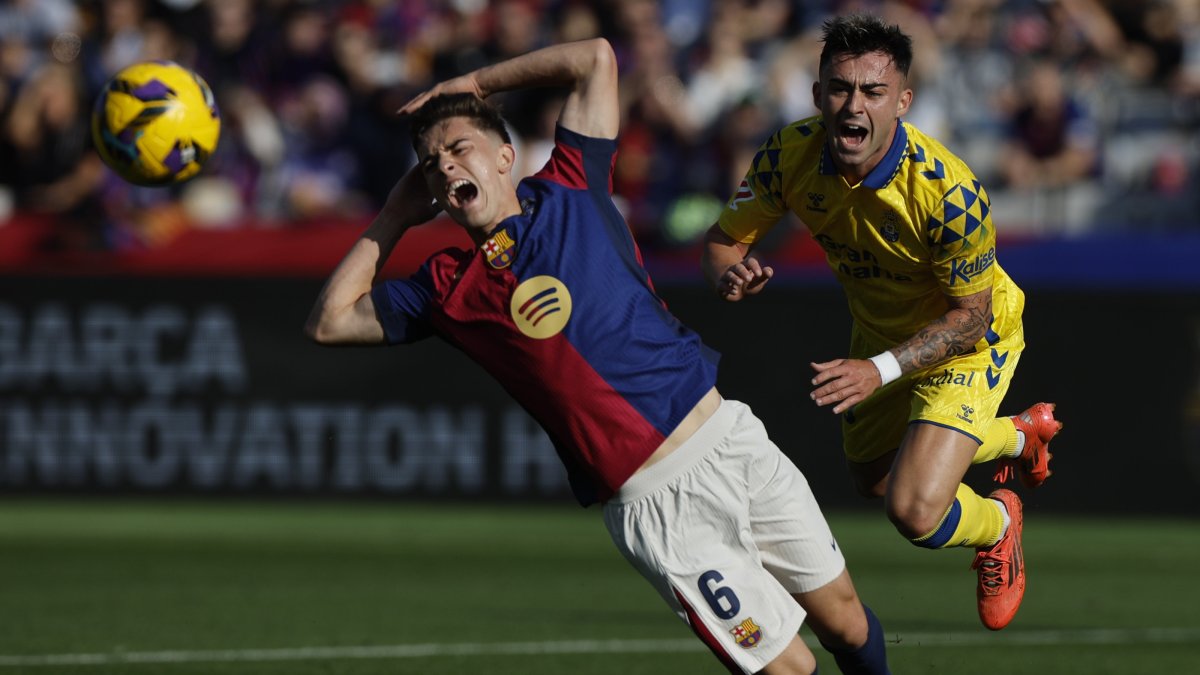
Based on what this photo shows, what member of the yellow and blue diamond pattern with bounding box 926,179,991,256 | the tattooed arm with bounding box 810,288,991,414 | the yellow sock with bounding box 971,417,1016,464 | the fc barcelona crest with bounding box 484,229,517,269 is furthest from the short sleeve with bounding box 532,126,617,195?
the yellow sock with bounding box 971,417,1016,464

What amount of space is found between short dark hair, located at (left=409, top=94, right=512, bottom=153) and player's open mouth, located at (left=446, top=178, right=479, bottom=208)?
8.4 inches

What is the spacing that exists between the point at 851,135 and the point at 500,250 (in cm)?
174

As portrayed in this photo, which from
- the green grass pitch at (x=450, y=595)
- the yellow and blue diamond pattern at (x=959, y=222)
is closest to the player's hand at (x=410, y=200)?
the yellow and blue diamond pattern at (x=959, y=222)

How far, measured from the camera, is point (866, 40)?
6867mm

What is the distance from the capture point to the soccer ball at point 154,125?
7.25 meters

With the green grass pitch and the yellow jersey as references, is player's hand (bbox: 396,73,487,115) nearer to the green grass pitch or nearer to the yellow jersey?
the yellow jersey

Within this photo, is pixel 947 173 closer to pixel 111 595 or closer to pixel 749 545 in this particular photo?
pixel 749 545

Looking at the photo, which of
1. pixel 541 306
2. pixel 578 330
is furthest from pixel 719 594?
pixel 541 306

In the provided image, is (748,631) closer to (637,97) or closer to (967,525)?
(967,525)

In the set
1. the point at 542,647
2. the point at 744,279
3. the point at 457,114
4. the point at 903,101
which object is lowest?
the point at 542,647

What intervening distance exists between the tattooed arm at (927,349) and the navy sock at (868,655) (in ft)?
2.64

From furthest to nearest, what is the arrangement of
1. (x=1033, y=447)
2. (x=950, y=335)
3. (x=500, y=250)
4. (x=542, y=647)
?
1. (x=542, y=647)
2. (x=1033, y=447)
3. (x=950, y=335)
4. (x=500, y=250)

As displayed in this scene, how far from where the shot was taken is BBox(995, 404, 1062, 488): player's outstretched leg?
26.5 ft

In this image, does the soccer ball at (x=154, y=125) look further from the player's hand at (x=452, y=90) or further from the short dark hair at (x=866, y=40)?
the short dark hair at (x=866, y=40)
